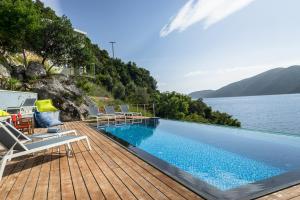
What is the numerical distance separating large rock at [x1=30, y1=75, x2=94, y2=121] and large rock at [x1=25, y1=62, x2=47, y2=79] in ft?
3.78

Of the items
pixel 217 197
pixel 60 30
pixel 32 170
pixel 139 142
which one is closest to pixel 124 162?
pixel 32 170

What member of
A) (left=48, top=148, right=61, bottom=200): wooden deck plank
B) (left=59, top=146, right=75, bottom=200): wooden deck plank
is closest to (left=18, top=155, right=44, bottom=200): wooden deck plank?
(left=48, top=148, right=61, bottom=200): wooden deck plank

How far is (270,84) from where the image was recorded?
11106 cm

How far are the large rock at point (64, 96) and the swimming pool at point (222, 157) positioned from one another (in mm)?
4005

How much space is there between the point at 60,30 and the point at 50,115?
9.83 m

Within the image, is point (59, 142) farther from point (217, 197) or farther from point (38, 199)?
point (217, 197)

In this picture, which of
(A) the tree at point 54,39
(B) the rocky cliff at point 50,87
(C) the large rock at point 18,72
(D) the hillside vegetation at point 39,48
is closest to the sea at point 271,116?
(B) the rocky cliff at point 50,87

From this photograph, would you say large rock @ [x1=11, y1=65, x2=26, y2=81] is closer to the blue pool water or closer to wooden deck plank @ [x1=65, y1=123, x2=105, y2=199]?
the blue pool water

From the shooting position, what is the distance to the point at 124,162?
3.90 m

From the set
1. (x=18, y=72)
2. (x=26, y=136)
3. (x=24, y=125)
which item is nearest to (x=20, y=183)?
(x=26, y=136)

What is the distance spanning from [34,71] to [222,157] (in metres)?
13.2

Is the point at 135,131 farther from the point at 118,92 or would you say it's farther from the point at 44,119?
the point at 118,92

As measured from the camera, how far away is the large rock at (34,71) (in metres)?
14.4

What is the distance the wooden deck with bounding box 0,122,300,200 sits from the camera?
2.58 m
